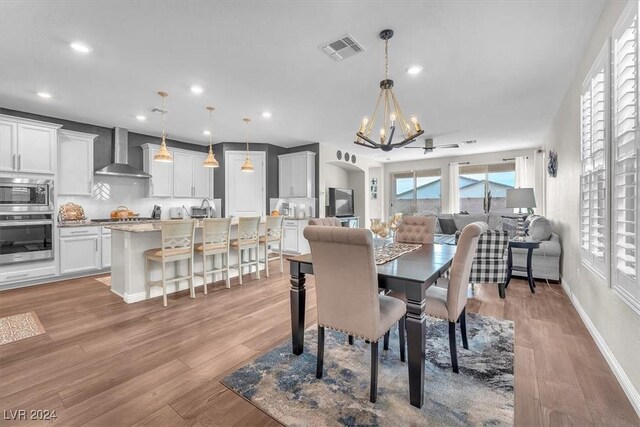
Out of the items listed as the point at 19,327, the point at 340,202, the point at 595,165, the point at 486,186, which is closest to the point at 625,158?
the point at 595,165

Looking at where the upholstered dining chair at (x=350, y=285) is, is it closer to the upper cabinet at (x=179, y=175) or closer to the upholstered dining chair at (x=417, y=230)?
the upholstered dining chair at (x=417, y=230)

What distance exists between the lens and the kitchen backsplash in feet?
17.4

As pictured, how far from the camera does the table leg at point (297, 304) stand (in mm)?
2271

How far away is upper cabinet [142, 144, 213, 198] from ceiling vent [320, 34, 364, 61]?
4.59 metres

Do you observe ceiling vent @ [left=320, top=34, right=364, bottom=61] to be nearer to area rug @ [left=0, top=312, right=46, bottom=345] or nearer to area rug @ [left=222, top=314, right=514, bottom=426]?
area rug @ [left=222, top=314, right=514, bottom=426]

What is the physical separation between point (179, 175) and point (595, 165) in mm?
6637

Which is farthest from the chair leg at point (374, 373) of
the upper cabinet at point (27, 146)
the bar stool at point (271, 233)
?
the upper cabinet at point (27, 146)

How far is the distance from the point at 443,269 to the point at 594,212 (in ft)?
5.31

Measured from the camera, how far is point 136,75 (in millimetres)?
3256

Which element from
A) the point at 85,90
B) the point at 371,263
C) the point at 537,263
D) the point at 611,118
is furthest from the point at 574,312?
the point at 85,90

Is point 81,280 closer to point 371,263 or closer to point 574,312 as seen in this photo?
point 371,263

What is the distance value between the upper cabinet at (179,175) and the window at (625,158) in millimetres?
6568

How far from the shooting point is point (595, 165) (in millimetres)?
2520

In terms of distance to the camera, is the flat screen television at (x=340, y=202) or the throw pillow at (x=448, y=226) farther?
the flat screen television at (x=340, y=202)
